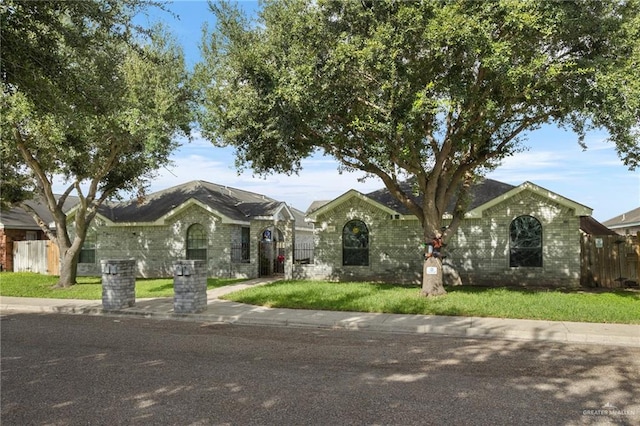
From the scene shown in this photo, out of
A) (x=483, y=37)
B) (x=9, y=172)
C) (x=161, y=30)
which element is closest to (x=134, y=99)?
(x=161, y=30)

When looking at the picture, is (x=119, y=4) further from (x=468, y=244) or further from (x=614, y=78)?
(x=468, y=244)

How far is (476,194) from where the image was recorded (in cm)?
2092

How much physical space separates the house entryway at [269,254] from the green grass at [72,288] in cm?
216

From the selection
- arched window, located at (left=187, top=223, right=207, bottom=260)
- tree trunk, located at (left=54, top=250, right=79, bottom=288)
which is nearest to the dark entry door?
arched window, located at (left=187, top=223, right=207, bottom=260)

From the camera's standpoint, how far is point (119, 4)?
9.75 meters

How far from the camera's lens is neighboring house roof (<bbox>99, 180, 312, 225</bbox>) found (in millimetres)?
22969

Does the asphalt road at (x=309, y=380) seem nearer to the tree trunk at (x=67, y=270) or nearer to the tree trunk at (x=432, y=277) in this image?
the tree trunk at (x=432, y=277)

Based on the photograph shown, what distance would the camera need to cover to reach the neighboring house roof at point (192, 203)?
75.4 feet

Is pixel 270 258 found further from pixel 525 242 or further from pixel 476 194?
pixel 525 242

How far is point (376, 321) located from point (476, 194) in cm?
1149

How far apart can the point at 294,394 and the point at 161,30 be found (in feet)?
55.9

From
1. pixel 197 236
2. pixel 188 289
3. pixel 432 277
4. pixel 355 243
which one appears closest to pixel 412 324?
pixel 432 277

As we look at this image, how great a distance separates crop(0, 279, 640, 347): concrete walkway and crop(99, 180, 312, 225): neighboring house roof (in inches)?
317

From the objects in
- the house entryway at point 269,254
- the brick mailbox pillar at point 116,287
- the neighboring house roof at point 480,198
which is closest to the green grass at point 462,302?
the brick mailbox pillar at point 116,287
